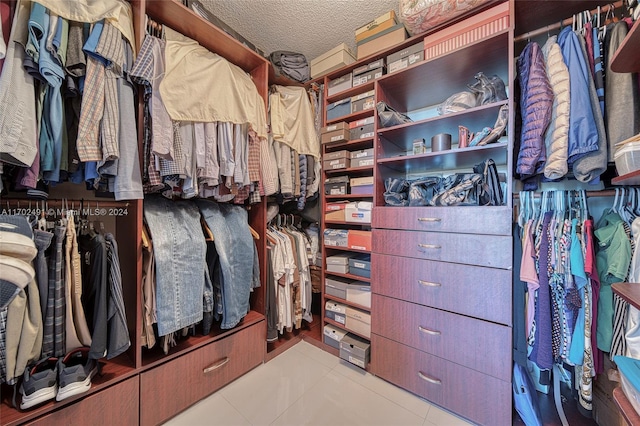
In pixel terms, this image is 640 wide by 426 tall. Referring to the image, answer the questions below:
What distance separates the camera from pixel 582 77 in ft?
3.38

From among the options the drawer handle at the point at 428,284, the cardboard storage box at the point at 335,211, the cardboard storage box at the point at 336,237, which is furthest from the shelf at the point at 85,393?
the drawer handle at the point at 428,284

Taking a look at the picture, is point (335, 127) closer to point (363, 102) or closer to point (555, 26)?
point (363, 102)

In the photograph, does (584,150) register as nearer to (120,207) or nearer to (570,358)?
(570,358)

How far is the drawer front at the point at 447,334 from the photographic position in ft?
3.78

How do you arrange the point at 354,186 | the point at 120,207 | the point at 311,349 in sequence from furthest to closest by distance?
the point at 311,349 → the point at 354,186 → the point at 120,207

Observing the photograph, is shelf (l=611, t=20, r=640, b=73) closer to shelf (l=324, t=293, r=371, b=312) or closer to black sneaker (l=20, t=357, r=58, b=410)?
shelf (l=324, t=293, r=371, b=312)

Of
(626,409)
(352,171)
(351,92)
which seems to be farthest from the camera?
(352,171)

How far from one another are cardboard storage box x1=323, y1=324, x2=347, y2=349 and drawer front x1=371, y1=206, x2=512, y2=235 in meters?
0.88

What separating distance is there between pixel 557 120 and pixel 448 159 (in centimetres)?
50

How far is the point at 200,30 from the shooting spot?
1333 millimetres

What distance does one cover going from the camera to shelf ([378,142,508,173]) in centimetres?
126

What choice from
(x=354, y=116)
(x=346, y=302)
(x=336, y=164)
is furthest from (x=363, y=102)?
(x=346, y=302)

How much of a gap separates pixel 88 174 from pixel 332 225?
1518 millimetres

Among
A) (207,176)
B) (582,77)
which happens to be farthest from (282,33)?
(582,77)
